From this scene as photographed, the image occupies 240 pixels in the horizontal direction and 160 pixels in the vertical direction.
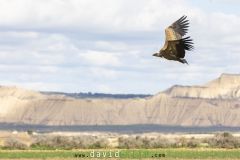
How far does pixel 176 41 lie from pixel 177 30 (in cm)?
35

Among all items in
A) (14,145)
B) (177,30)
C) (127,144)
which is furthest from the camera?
(127,144)

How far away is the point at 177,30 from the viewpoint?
27.2 meters

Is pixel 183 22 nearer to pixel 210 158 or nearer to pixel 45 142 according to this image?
pixel 210 158

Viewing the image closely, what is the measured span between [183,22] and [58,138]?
49956mm

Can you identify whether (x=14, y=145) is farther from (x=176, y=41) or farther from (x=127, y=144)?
(x=176, y=41)

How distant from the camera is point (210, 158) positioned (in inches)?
2012

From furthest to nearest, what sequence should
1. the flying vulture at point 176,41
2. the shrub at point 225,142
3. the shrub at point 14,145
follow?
the shrub at point 225,142, the shrub at point 14,145, the flying vulture at point 176,41

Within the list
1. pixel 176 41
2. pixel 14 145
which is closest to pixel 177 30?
pixel 176 41

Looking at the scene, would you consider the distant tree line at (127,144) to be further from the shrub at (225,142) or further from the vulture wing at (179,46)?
the vulture wing at (179,46)

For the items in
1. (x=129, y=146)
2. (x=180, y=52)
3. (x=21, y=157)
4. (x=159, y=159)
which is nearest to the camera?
(x=180, y=52)

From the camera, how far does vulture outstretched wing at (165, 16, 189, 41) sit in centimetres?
2711

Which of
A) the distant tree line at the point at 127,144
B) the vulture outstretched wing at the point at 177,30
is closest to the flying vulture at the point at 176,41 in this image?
the vulture outstretched wing at the point at 177,30

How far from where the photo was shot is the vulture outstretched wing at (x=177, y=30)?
88.9 ft

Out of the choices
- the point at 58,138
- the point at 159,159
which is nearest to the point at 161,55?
the point at 159,159
